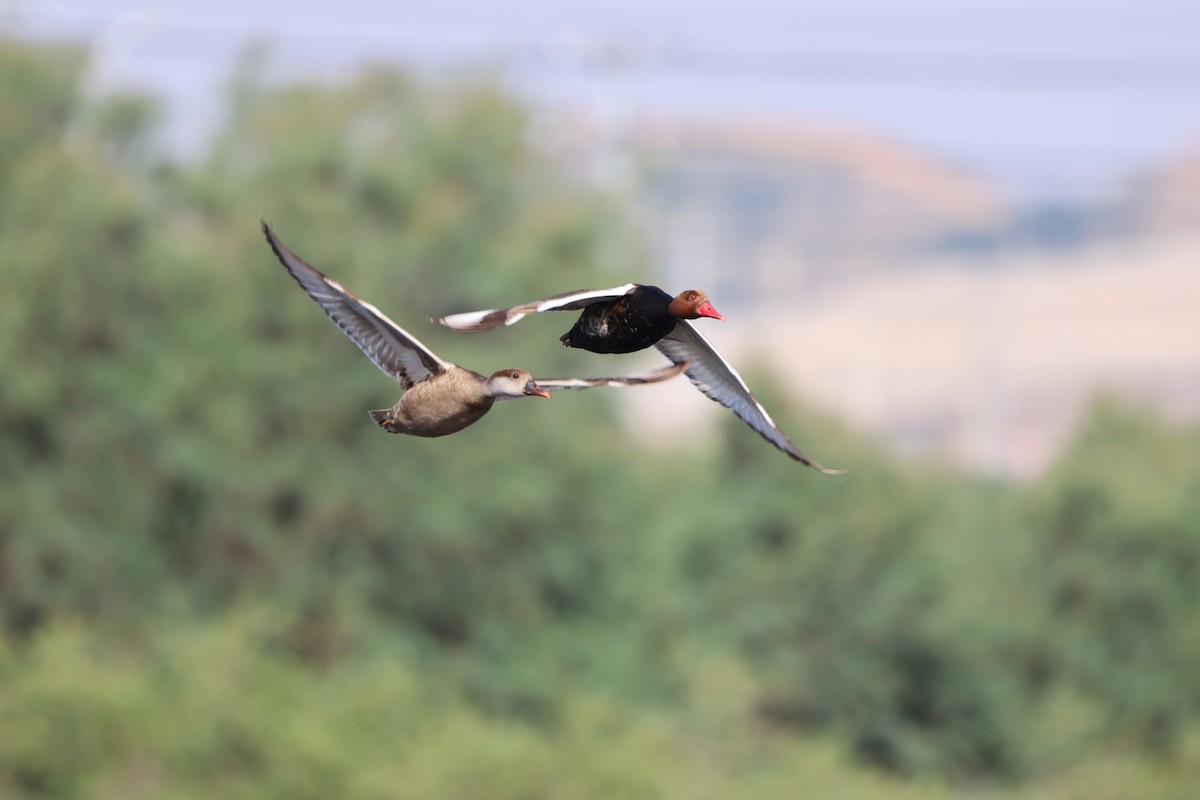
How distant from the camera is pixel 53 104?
4947cm

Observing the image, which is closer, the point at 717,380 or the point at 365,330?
the point at 365,330

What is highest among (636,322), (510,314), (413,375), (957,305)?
(957,305)

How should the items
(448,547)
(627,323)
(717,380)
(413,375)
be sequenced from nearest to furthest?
(627,323)
(413,375)
(717,380)
(448,547)

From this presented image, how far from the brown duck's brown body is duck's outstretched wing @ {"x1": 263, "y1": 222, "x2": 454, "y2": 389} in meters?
0.29

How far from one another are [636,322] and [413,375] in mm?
1096

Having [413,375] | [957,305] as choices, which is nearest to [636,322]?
[413,375]

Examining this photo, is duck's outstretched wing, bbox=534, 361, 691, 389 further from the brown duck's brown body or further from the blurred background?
the blurred background

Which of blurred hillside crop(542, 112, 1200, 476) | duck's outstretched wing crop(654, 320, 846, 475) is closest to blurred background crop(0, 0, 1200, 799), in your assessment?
duck's outstretched wing crop(654, 320, 846, 475)

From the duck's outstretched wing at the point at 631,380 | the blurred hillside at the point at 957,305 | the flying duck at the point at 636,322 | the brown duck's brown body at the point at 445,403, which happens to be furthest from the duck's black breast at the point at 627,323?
the blurred hillside at the point at 957,305

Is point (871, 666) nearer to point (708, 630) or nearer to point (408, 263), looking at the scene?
point (708, 630)

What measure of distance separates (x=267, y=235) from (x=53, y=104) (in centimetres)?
4283

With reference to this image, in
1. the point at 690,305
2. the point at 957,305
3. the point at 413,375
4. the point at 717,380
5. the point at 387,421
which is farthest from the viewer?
the point at 957,305

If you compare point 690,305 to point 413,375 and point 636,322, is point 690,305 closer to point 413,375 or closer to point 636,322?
point 636,322

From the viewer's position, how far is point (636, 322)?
850cm
